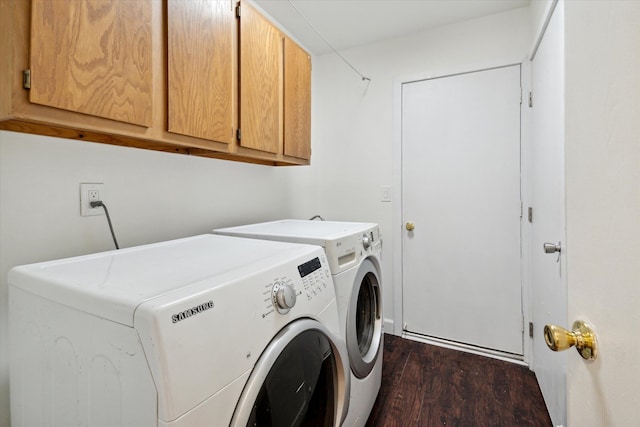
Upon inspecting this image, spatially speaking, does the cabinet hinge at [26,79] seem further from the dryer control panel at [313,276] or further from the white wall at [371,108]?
the white wall at [371,108]

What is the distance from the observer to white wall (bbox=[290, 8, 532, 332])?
2.05m

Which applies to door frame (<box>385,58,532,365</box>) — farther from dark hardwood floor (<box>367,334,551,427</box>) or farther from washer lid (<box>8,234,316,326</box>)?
washer lid (<box>8,234,316,326</box>)

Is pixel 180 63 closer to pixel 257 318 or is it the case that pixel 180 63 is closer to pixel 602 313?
pixel 257 318

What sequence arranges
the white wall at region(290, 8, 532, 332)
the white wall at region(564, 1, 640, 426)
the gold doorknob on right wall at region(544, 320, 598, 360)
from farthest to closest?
the white wall at region(290, 8, 532, 332) < the gold doorknob on right wall at region(544, 320, 598, 360) < the white wall at region(564, 1, 640, 426)

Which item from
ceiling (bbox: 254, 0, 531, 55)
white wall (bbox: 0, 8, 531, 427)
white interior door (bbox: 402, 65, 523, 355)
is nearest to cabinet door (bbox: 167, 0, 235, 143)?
Answer: white wall (bbox: 0, 8, 531, 427)

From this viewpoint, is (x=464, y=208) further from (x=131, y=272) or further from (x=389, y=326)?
(x=131, y=272)

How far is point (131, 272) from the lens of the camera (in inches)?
28.9

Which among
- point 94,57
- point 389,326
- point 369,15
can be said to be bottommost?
point 389,326

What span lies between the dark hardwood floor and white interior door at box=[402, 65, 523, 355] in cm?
22

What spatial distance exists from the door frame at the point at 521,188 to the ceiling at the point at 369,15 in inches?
13.4

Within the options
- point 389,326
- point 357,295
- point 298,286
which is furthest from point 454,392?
point 298,286

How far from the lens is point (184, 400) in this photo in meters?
0.48

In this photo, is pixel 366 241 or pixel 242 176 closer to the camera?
pixel 366 241

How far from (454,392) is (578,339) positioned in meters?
1.49
